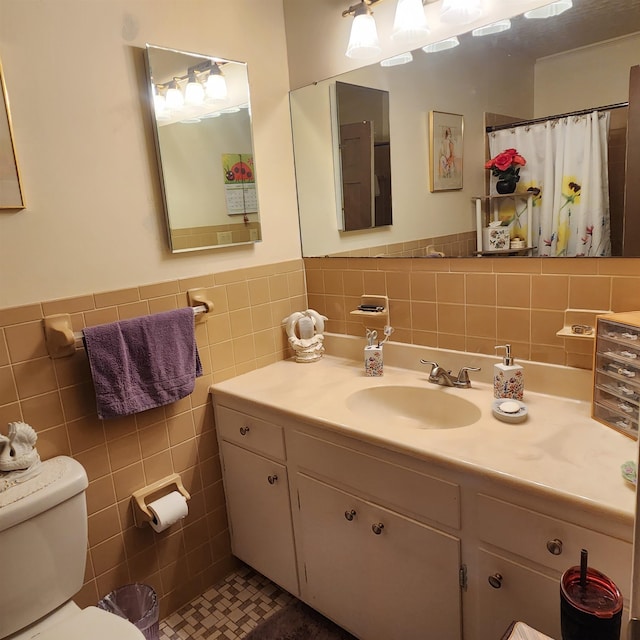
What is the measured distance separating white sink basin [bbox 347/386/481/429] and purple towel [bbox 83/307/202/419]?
0.59 metres

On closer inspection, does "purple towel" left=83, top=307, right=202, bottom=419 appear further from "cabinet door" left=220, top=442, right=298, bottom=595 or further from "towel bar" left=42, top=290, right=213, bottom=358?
"cabinet door" left=220, top=442, right=298, bottom=595

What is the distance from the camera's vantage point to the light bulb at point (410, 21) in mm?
1536

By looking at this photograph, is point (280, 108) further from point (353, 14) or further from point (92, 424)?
point (92, 424)

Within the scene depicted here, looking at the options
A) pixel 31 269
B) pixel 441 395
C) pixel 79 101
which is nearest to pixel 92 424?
pixel 31 269

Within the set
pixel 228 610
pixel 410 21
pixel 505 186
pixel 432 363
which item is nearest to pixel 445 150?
pixel 505 186

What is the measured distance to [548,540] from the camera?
1.06 meters

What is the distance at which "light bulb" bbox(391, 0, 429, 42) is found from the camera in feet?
5.04

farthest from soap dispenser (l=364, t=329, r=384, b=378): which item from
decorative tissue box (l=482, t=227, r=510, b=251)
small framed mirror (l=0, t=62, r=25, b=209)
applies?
small framed mirror (l=0, t=62, r=25, b=209)

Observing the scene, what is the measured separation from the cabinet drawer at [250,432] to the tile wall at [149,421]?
0.23ft

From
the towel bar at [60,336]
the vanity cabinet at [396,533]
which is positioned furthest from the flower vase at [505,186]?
the towel bar at [60,336]

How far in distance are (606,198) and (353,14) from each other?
3.51 ft

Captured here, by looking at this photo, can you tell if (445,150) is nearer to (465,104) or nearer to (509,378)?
(465,104)

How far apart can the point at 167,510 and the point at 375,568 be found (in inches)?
28.7

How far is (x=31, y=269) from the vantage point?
4.57ft
